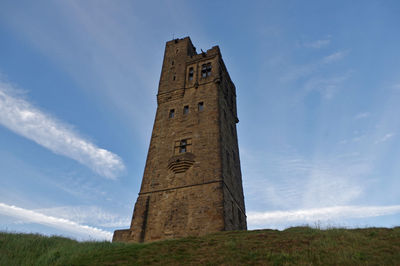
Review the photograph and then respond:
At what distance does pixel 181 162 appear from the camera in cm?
2105

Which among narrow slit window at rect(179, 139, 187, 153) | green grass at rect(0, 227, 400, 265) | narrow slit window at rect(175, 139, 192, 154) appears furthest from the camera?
narrow slit window at rect(179, 139, 187, 153)

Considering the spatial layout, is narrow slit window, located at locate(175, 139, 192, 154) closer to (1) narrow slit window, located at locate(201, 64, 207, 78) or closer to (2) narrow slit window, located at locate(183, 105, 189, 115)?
(2) narrow slit window, located at locate(183, 105, 189, 115)

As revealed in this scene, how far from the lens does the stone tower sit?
18.6m

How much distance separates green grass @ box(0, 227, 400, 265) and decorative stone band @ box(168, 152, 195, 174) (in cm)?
699

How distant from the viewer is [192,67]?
27875 mm

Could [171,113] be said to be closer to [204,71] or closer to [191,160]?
[204,71]

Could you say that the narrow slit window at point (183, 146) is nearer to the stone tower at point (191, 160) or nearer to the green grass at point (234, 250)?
the stone tower at point (191, 160)

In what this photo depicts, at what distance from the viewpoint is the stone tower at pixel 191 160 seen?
18594mm

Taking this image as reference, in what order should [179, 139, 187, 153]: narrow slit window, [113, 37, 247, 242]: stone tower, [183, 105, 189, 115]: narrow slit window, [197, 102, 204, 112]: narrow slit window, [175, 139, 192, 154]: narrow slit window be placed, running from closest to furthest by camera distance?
[113, 37, 247, 242]: stone tower < [175, 139, 192, 154]: narrow slit window < [179, 139, 187, 153]: narrow slit window < [197, 102, 204, 112]: narrow slit window < [183, 105, 189, 115]: narrow slit window

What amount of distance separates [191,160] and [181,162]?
29.0 inches

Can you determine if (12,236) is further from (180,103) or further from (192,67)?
(192,67)

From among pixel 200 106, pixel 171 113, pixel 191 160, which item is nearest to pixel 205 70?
pixel 200 106

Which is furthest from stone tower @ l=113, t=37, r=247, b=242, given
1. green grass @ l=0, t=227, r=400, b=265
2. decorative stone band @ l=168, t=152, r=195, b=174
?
green grass @ l=0, t=227, r=400, b=265

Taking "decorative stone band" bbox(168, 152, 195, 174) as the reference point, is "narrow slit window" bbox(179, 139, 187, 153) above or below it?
above
